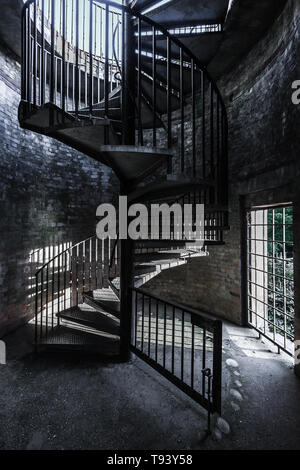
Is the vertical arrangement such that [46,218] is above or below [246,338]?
above

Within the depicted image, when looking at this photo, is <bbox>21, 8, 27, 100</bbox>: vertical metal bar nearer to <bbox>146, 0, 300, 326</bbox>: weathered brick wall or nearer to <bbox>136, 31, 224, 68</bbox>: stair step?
<bbox>136, 31, 224, 68</bbox>: stair step

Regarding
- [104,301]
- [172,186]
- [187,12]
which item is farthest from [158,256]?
[187,12]

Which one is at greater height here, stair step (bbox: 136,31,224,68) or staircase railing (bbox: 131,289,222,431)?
stair step (bbox: 136,31,224,68)

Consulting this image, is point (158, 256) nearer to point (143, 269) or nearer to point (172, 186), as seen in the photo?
point (143, 269)

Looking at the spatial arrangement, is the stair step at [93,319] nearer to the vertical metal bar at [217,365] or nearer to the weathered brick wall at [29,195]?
the weathered brick wall at [29,195]

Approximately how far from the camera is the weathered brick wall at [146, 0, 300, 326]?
2781 mm

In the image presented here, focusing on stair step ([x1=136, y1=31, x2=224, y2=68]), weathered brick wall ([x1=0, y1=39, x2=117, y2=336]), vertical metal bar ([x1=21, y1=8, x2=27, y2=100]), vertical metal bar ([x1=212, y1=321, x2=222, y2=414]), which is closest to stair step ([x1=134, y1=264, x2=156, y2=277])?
vertical metal bar ([x1=212, y1=321, x2=222, y2=414])

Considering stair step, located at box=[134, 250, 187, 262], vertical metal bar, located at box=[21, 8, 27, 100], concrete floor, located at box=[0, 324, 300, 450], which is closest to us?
concrete floor, located at box=[0, 324, 300, 450]

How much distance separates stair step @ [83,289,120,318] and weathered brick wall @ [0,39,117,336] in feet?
4.59

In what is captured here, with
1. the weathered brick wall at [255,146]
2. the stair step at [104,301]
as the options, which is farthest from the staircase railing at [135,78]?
the stair step at [104,301]
